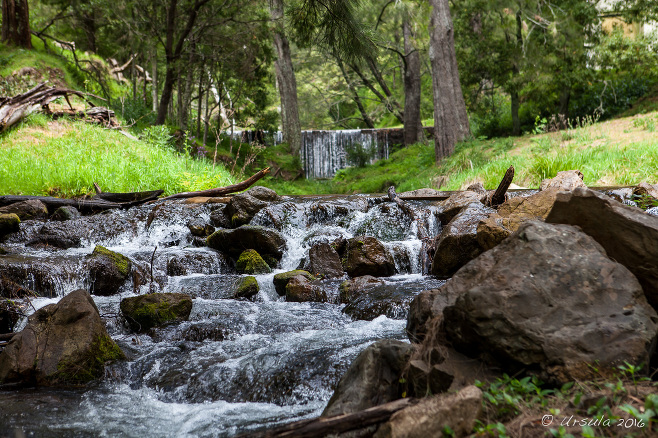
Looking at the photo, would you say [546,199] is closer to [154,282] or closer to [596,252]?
[596,252]

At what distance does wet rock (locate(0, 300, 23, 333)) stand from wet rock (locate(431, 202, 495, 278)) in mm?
Answer: 4787

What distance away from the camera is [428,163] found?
16.9 metres

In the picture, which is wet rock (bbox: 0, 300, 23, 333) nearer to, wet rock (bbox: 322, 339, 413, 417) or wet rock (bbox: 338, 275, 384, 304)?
wet rock (bbox: 338, 275, 384, 304)

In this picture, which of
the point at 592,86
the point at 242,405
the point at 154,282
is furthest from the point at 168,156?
the point at 592,86

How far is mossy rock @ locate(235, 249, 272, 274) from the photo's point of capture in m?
7.01

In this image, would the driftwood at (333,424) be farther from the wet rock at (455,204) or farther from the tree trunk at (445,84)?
the tree trunk at (445,84)

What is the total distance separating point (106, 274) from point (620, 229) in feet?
17.8

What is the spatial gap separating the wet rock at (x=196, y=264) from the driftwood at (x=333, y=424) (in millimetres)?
4875

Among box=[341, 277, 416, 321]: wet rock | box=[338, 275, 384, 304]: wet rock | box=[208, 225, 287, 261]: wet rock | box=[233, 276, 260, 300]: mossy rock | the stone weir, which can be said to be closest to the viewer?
box=[341, 277, 416, 321]: wet rock

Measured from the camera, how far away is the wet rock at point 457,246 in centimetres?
621

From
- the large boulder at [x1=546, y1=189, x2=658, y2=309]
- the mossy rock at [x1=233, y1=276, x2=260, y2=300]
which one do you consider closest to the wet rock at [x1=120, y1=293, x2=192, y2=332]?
the mossy rock at [x1=233, y1=276, x2=260, y2=300]

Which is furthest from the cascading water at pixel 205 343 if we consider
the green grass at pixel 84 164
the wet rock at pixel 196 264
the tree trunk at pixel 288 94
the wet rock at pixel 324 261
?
the tree trunk at pixel 288 94

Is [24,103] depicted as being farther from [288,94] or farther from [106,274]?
[288,94]

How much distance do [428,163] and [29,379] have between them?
14.6m
